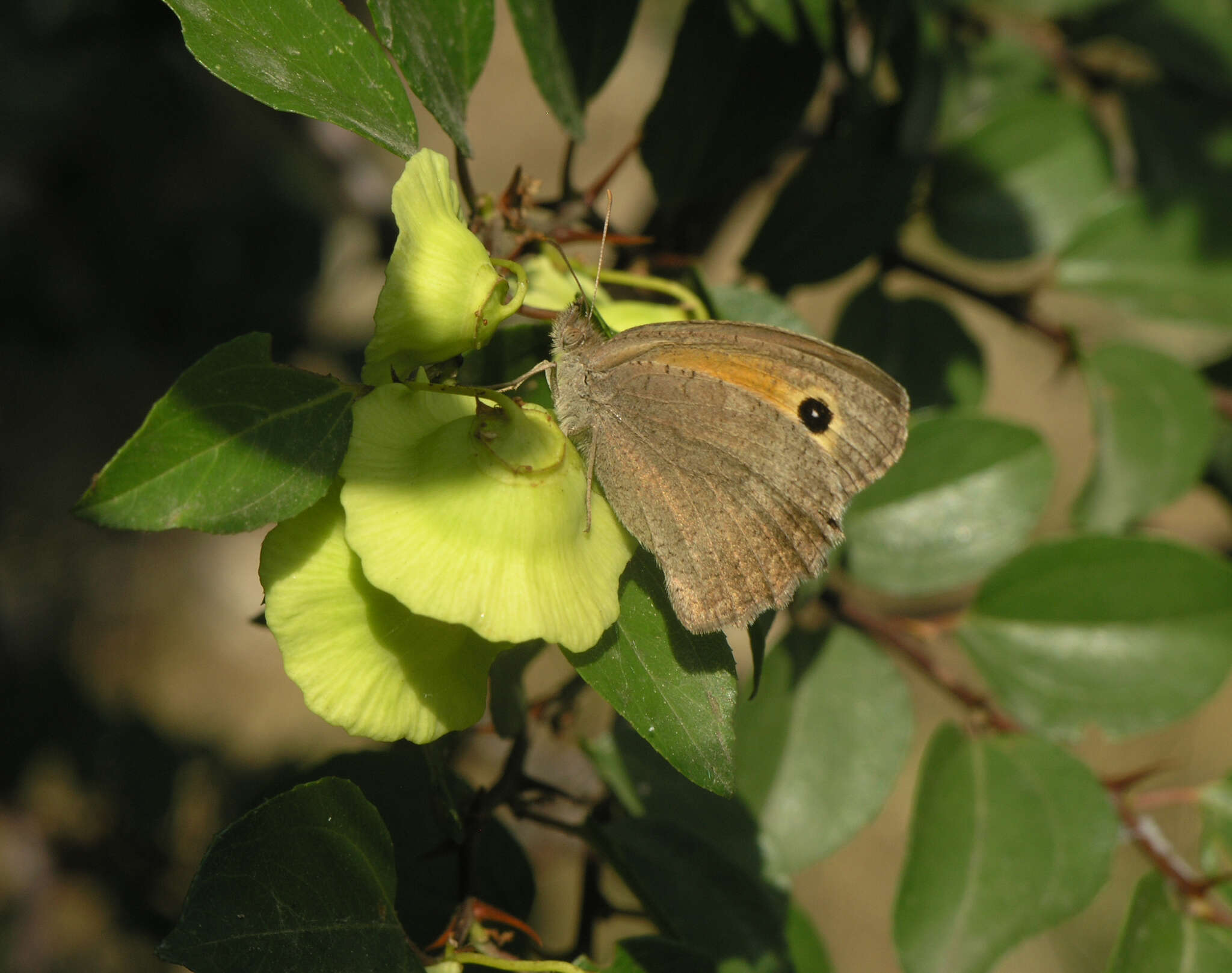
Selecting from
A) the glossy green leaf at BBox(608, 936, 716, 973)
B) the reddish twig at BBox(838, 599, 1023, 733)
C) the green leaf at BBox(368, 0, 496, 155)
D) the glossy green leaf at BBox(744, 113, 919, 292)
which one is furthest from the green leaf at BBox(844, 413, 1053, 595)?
the green leaf at BBox(368, 0, 496, 155)

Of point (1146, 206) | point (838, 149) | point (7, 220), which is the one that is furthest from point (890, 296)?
point (7, 220)

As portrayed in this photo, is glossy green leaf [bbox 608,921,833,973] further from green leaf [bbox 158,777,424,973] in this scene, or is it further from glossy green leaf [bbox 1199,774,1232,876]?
glossy green leaf [bbox 1199,774,1232,876]

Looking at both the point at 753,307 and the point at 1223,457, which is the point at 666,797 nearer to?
the point at 753,307

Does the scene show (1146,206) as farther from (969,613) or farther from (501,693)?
(501,693)

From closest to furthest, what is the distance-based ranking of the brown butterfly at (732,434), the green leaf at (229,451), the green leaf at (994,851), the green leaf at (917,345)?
the green leaf at (229,451) < the brown butterfly at (732,434) < the green leaf at (994,851) < the green leaf at (917,345)

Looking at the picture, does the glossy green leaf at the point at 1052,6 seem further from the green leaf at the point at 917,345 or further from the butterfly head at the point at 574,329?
the butterfly head at the point at 574,329

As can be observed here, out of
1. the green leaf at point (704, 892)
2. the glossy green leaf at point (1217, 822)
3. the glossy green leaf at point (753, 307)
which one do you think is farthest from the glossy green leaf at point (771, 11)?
the glossy green leaf at point (1217, 822)
